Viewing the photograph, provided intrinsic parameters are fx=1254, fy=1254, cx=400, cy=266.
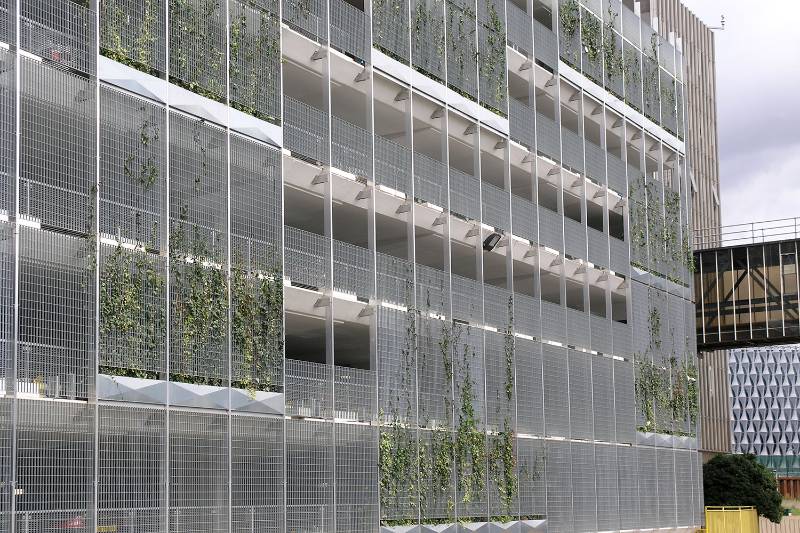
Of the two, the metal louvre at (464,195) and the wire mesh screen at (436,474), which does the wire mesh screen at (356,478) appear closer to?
the wire mesh screen at (436,474)

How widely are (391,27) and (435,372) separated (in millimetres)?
8701

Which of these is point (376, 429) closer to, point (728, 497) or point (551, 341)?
point (551, 341)

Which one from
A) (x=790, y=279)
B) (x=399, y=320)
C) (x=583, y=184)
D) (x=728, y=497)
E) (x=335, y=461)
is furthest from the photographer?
(x=728, y=497)

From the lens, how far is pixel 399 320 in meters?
30.3

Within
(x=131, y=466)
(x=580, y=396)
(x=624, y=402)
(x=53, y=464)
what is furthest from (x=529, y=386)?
(x=53, y=464)

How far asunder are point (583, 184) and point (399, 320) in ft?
43.9

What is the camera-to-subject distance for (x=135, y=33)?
22672mm

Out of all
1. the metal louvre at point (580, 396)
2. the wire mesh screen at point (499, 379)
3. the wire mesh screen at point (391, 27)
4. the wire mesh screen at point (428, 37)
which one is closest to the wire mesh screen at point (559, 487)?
the metal louvre at point (580, 396)

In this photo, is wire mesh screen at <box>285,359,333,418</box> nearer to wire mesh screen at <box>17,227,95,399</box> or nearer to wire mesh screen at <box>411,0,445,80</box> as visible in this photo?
wire mesh screen at <box>17,227,95,399</box>

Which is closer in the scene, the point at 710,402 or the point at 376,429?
the point at 376,429

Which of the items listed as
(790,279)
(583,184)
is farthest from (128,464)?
(790,279)

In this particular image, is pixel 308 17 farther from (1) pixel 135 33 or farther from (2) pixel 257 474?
(2) pixel 257 474

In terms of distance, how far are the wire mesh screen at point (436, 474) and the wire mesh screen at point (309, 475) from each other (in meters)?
3.91

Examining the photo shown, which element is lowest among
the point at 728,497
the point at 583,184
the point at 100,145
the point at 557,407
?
the point at 728,497
